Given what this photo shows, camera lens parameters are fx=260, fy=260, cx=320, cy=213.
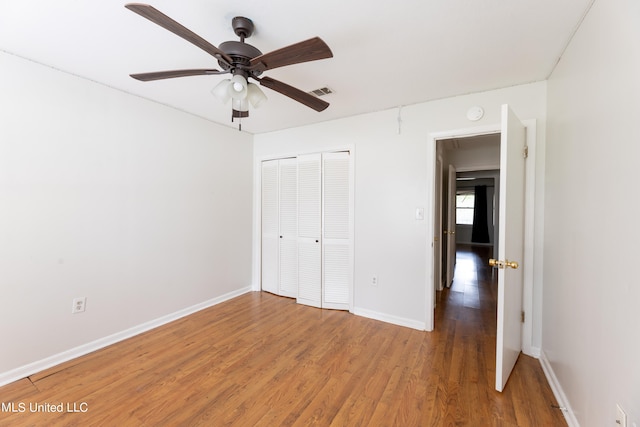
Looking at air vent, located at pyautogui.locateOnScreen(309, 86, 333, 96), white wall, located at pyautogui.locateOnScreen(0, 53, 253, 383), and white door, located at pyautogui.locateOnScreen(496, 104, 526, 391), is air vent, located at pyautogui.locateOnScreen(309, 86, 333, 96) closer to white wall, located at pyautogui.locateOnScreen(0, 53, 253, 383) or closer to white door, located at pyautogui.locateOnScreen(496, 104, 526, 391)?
white door, located at pyautogui.locateOnScreen(496, 104, 526, 391)

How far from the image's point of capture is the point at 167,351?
230 cm

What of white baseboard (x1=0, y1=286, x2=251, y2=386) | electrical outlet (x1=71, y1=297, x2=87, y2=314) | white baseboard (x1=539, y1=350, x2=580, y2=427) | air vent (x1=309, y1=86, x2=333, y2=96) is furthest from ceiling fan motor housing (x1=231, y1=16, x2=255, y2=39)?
white baseboard (x1=539, y1=350, x2=580, y2=427)

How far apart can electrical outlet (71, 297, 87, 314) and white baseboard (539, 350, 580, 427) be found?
357cm

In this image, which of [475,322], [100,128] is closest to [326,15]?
[100,128]

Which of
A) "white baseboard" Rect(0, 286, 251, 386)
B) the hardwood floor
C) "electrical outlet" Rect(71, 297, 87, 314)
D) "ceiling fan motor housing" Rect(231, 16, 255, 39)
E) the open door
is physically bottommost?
the hardwood floor

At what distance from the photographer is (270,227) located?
12.6 feet

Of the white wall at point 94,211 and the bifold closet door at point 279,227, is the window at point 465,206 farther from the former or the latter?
the white wall at point 94,211

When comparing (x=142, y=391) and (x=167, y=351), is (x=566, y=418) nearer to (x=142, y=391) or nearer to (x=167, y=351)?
(x=142, y=391)

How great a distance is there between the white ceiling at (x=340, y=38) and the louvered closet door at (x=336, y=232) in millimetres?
993

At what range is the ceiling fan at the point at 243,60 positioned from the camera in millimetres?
1202

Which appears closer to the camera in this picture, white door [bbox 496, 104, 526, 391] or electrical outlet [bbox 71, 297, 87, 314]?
white door [bbox 496, 104, 526, 391]

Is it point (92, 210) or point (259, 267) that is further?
point (259, 267)

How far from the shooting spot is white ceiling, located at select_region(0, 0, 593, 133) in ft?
4.67

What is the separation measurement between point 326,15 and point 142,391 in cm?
268
